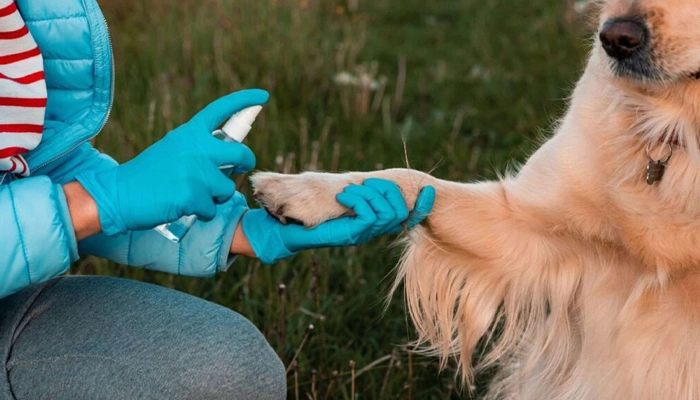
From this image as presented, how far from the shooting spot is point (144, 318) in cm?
203

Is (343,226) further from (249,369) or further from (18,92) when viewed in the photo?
(18,92)

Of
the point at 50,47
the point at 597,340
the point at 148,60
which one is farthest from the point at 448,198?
the point at 148,60

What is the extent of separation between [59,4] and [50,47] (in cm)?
9

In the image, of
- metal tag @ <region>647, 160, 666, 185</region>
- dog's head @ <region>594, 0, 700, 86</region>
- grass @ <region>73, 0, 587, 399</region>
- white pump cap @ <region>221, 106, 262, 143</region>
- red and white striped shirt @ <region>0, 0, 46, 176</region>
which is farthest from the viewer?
grass @ <region>73, 0, 587, 399</region>

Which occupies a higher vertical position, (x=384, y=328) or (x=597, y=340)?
(x=597, y=340)

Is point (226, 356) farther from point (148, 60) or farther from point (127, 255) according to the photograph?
point (148, 60)

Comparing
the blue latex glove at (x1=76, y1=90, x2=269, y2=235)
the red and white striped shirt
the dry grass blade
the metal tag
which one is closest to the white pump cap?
the blue latex glove at (x1=76, y1=90, x2=269, y2=235)

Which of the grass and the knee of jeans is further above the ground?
the knee of jeans

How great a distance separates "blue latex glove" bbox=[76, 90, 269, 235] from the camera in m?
1.88

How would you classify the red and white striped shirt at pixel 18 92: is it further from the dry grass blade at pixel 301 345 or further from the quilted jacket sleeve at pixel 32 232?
the dry grass blade at pixel 301 345

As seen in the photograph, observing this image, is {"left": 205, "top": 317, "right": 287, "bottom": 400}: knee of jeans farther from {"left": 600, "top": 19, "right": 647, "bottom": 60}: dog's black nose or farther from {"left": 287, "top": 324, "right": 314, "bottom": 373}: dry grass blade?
{"left": 600, "top": 19, "right": 647, "bottom": 60}: dog's black nose

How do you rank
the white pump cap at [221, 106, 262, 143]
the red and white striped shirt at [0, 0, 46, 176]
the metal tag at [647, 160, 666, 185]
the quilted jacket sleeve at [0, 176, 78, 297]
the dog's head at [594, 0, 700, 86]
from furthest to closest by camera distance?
the metal tag at [647, 160, 666, 185]
the dog's head at [594, 0, 700, 86]
the white pump cap at [221, 106, 262, 143]
the red and white striped shirt at [0, 0, 46, 176]
the quilted jacket sleeve at [0, 176, 78, 297]

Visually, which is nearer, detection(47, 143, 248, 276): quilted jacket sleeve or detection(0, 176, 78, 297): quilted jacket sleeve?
detection(0, 176, 78, 297): quilted jacket sleeve

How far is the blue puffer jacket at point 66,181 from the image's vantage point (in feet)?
5.88
